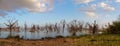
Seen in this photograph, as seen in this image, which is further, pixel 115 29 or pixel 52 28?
pixel 52 28

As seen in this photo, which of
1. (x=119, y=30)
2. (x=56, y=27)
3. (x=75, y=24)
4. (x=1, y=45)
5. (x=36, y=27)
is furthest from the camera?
(x=36, y=27)

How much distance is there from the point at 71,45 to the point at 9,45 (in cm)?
453

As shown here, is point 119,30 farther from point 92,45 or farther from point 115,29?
point 92,45

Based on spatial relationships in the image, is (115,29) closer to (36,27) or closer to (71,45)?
(71,45)

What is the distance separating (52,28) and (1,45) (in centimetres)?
6379

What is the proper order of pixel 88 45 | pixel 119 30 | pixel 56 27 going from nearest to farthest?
1. pixel 88 45
2. pixel 119 30
3. pixel 56 27

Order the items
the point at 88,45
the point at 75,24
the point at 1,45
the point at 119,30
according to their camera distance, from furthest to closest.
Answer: the point at 75,24 → the point at 119,30 → the point at 88,45 → the point at 1,45

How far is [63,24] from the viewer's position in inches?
2539

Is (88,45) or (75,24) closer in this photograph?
(88,45)

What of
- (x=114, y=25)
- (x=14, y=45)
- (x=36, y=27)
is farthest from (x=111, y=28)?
(x=36, y=27)

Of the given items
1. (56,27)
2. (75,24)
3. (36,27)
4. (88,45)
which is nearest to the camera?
(88,45)

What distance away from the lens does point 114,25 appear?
2703 centimetres

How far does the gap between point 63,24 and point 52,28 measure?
48.9 ft

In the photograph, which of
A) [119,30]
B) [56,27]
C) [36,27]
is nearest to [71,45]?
[119,30]
